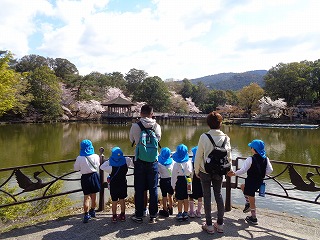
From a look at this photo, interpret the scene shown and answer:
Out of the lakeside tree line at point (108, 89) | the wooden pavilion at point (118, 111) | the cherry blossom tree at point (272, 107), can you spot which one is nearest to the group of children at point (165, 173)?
the lakeside tree line at point (108, 89)

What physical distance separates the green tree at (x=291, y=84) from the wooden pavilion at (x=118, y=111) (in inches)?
880

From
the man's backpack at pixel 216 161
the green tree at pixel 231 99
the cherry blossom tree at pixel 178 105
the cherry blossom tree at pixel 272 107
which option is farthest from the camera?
the green tree at pixel 231 99

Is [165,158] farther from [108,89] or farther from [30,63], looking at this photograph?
[30,63]

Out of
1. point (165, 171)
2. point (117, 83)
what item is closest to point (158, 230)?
point (165, 171)

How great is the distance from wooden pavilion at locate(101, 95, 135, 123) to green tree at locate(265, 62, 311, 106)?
73.3ft

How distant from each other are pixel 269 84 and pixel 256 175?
41639 millimetres

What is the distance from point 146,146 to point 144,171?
335 mm

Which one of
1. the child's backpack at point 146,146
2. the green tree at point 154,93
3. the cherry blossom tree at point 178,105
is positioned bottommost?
the child's backpack at point 146,146

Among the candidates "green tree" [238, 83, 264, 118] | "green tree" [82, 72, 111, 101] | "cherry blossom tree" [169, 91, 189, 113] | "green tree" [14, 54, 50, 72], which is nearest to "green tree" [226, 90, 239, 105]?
"green tree" [238, 83, 264, 118]

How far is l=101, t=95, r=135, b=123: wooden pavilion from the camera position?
3519 cm

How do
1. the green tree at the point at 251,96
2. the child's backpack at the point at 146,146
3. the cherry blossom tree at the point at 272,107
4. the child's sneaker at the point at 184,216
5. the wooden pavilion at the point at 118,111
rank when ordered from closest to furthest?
1. the child's backpack at the point at 146,146
2. the child's sneaker at the point at 184,216
3. the wooden pavilion at the point at 118,111
4. the cherry blossom tree at the point at 272,107
5. the green tree at the point at 251,96

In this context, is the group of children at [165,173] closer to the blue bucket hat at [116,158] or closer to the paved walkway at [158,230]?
the blue bucket hat at [116,158]

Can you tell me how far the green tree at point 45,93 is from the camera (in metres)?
31.3

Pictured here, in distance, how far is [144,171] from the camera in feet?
10.6
